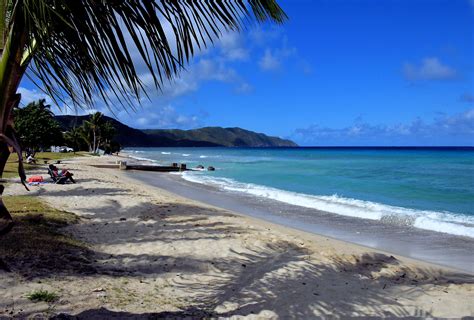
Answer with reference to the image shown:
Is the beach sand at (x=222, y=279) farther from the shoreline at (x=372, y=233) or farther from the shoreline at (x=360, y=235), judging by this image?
the shoreline at (x=372, y=233)

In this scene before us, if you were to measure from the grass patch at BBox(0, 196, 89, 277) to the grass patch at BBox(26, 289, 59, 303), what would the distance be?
0.65 meters

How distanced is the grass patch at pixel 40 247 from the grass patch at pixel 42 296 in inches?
25.6

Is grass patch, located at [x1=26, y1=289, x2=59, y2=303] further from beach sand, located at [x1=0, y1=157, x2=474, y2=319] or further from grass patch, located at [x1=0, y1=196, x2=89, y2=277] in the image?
→ grass patch, located at [x1=0, y1=196, x2=89, y2=277]

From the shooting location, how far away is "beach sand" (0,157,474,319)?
4473mm

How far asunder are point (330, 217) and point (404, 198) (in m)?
7.86

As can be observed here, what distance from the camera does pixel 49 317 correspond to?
3723mm

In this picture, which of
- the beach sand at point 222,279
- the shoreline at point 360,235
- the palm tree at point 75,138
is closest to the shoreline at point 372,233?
the shoreline at point 360,235

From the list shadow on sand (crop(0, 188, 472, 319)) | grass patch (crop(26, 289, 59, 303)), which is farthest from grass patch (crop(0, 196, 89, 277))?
grass patch (crop(26, 289, 59, 303))

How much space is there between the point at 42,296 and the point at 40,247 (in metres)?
1.88

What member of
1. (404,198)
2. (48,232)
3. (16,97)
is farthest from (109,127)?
(16,97)

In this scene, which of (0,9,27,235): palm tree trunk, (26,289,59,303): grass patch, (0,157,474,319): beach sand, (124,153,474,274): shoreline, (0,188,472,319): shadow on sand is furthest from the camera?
(124,153,474,274): shoreline

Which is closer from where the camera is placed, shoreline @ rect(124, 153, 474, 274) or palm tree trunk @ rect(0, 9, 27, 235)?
palm tree trunk @ rect(0, 9, 27, 235)

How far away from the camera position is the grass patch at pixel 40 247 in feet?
17.0

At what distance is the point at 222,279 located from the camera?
19.0ft
